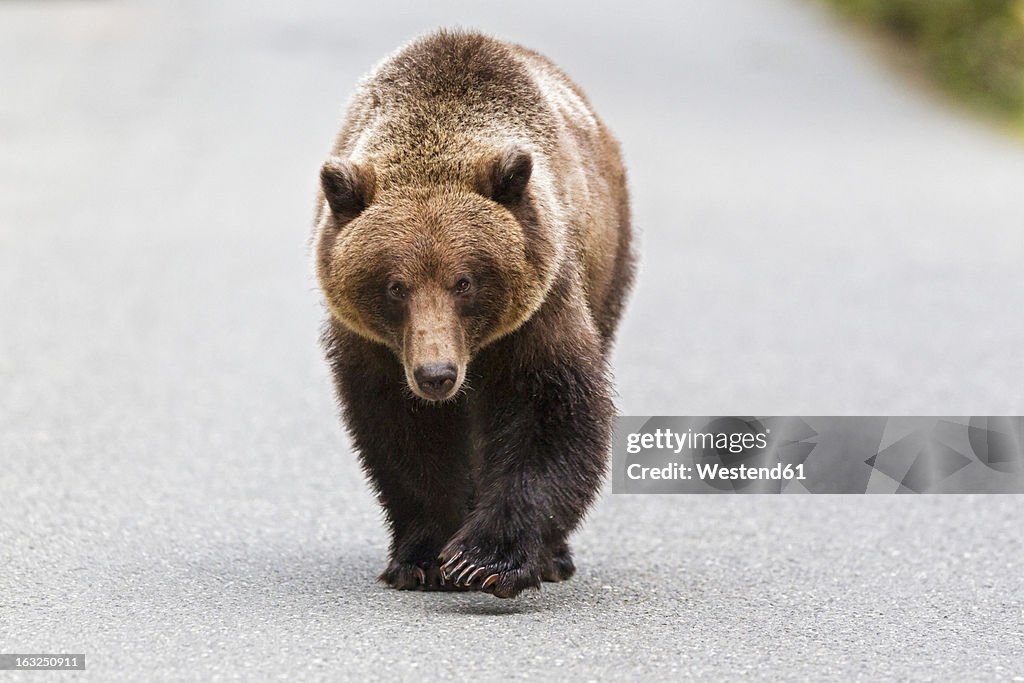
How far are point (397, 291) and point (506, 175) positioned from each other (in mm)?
573

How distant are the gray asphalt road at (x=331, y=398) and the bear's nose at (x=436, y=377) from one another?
805 mm

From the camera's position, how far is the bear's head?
17.7 feet

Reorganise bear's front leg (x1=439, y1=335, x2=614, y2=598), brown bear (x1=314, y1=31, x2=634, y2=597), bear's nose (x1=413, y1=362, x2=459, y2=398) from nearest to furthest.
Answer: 1. bear's nose (x1=413, y1=362, x2=459, y2=398)
2. brown bear (x1=314, y1=31, x2=634, y2=597)
3. bear's front leg (x1=439, y1=335, x2=614, y2=598)

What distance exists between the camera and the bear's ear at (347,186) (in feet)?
18.0

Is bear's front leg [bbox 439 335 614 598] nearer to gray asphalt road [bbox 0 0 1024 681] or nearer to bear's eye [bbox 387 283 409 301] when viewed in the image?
gray asphalt road [bbox 0 0 1024 681]

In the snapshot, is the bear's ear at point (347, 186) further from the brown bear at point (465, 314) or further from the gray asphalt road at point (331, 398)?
the gray asphalt road at point (331, 398)

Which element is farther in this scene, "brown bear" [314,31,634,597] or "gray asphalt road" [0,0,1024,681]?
"brown bear" [314,31,634,597]

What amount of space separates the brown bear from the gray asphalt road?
33 centimetres

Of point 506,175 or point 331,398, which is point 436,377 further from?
point 331,398

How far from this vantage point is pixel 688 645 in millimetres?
5203

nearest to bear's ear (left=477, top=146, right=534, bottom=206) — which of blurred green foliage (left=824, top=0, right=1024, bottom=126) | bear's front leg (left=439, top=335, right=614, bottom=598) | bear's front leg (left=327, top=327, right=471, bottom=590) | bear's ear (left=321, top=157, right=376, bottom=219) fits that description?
bear's ear (left=321, top=157, right=376, bottom=219)

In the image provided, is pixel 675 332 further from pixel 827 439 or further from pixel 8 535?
pixel 8 535

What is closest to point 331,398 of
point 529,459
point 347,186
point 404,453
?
point 404,453

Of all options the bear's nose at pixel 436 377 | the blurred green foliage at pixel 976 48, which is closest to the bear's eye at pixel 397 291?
the bear's nose at pixel 436 377
